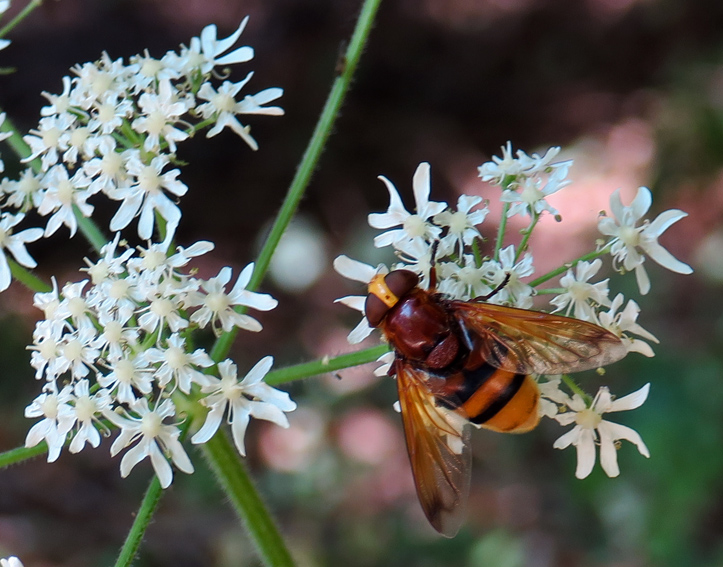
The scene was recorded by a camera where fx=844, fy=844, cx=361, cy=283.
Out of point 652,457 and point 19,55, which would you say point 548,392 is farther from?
point 19,55

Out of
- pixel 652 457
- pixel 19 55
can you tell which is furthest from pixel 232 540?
pixel 19 55

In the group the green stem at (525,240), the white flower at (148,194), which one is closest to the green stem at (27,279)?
the white flower at (148,194)

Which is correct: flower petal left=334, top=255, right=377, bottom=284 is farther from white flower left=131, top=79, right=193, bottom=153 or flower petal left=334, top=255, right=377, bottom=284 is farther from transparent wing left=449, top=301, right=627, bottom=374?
white flower left=131, top=79, right=193, bottom=153

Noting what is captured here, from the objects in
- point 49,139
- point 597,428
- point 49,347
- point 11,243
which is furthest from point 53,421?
point 597,428

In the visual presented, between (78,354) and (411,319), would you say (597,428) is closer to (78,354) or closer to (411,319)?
(411,319)

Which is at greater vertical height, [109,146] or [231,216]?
[109,146]

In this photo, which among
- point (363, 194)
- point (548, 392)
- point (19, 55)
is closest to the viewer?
point (548, 392)

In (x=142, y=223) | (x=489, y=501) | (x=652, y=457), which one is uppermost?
(x=142, y=223)

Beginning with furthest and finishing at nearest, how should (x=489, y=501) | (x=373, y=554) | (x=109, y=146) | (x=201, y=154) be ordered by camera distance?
(x=201, y=154) → (x=489, y=501) → (x=373, y=554) → (x=109, y=146)

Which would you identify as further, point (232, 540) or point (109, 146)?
point (232, 540)
